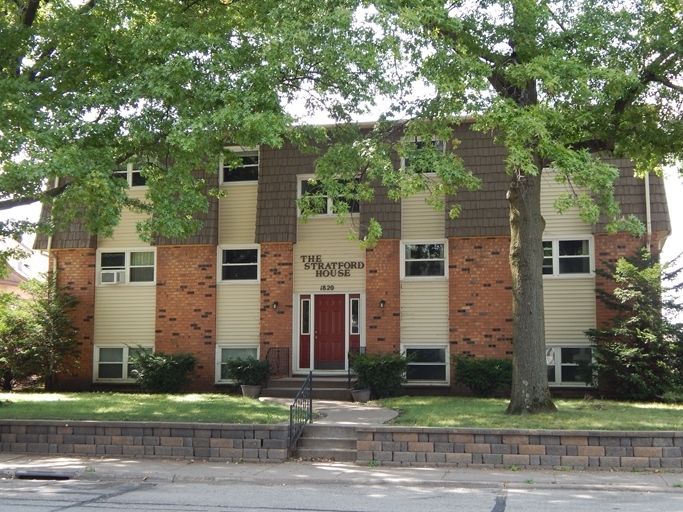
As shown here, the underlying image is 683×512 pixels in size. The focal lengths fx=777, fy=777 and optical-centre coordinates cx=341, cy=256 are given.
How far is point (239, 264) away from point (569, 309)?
8.72 m

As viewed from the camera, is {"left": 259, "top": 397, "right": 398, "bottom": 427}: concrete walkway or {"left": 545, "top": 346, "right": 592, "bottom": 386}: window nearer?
{"left": 259, "top": 397, "right": 398, "bottom": 427}: concrete walkway

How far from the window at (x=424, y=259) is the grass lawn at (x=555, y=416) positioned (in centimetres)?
396

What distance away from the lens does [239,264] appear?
2116 cm

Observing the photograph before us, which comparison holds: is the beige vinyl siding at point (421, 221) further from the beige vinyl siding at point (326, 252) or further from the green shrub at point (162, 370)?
the green shrub at point (162, 370)

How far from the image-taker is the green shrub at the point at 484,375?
18531mm

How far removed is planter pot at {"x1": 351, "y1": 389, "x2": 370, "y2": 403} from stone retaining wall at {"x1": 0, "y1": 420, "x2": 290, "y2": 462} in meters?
5.97

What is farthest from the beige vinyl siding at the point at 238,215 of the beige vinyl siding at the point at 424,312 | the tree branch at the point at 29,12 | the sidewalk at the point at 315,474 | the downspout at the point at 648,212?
the downspout at the point at 648,212

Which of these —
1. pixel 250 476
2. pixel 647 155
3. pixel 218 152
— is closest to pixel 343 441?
pixel 250 476

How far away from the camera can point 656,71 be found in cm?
1391

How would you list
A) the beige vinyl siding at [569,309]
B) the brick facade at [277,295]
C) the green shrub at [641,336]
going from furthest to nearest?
the brick facade at [277,295]
the beige vinyl siding at [569,309]
the green shrub at [641,336]

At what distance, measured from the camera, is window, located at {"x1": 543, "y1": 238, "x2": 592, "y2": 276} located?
19516 millimetres

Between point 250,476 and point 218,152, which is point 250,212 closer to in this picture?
point 218,152

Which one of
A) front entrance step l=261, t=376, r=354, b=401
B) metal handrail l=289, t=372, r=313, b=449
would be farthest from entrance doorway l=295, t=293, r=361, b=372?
metal handrail l=289, t=372, r=313, b=449

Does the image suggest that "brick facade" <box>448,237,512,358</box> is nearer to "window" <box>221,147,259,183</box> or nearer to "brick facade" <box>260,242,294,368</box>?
"brick facade" <box>260,242,294,368</box>
